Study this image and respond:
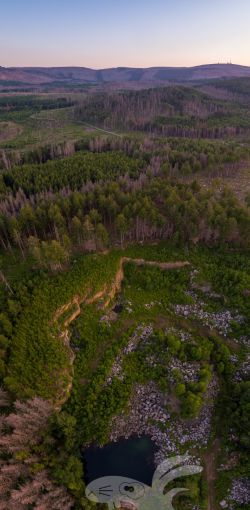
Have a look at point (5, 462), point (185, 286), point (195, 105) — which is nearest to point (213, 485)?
point (5, 462)

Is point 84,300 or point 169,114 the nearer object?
point 84,300

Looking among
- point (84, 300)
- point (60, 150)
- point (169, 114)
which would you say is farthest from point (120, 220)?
point (169, 114)

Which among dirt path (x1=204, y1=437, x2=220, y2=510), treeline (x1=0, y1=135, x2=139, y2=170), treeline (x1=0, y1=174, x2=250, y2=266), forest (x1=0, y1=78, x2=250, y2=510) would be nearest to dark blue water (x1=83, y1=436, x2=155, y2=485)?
forest (x1=0, y1=78, x2=250, y2=510)

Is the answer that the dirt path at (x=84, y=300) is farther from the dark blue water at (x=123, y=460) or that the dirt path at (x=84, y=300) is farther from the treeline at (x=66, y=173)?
the treeline at (x=66, y=173)

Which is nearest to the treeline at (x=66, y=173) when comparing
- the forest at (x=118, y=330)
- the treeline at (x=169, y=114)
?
the forest at (x=118, y=330)

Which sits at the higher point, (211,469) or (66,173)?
(66,173)

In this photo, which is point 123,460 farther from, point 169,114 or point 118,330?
point 169,114

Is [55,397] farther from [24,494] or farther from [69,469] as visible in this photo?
[24,494]
